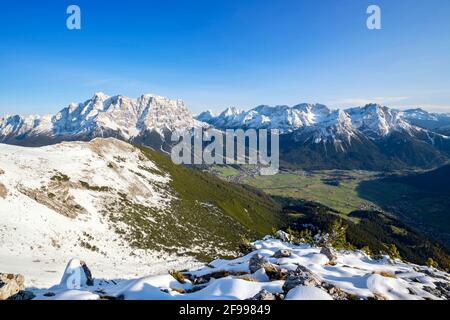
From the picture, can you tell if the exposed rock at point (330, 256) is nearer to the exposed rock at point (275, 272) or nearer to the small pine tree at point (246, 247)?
the exposed rock at point (275, 272)

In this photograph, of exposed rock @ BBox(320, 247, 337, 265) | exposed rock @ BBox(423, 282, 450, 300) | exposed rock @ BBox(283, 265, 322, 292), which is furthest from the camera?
exposed rock @ BBox(320, 247, 337, 265)

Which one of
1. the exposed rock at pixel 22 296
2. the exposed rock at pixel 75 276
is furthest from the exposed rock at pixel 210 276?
the exposed rock at pixel 75 276

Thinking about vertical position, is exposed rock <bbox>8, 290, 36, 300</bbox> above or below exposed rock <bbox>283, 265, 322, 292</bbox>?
below

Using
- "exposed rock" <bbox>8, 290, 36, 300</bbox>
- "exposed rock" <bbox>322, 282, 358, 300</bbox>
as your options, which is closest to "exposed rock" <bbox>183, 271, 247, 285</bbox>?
"exposed rock" <bbox>322, 282, 358, 300</bbox>

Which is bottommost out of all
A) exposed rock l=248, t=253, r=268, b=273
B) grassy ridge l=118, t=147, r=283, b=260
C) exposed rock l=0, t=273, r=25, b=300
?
grassy ridge l=118, t=147, r=283, b=260

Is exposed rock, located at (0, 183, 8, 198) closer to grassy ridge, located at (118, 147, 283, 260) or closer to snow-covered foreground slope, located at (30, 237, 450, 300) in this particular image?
grassy ridge, located at (118, 147, 283, 260)

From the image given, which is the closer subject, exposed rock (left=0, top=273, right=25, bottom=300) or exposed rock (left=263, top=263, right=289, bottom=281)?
exposed rock (left=0, top=273, right=25, bottom=300)
